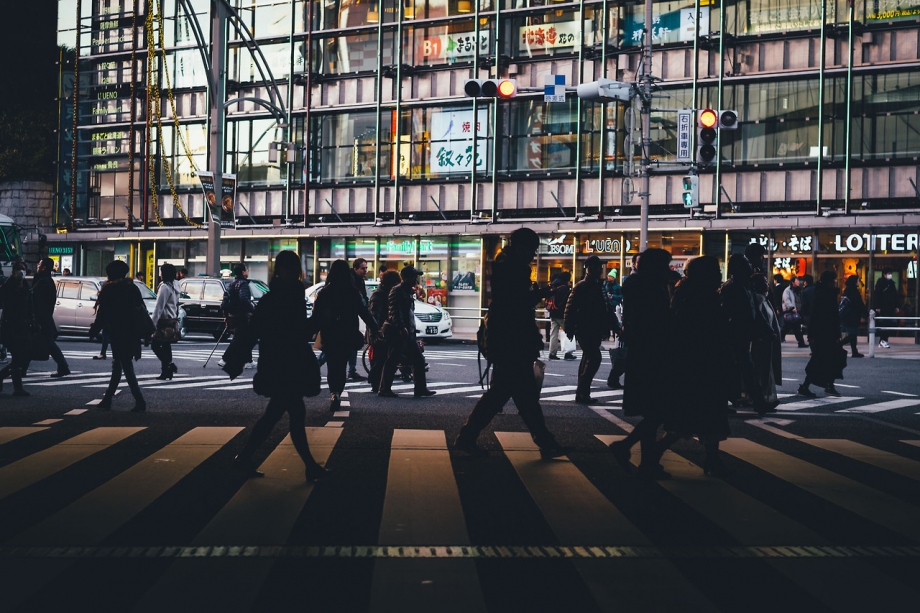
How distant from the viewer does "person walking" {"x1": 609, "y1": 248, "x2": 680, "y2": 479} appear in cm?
791

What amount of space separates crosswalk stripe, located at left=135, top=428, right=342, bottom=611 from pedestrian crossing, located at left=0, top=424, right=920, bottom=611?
0.06 ft

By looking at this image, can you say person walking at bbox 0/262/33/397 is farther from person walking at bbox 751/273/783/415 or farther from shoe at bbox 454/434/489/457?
person walking at bbox 751/273/783/415

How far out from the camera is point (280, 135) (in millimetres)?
39812

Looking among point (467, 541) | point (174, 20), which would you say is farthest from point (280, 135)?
point (467, 541)

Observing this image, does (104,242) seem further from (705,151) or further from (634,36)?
(705,151)

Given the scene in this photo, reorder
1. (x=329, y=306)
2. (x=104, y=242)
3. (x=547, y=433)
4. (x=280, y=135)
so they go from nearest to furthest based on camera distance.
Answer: (x=547, y=433) < (x=329, y=306) < (x=280, y=135) < (x=104, y=242)

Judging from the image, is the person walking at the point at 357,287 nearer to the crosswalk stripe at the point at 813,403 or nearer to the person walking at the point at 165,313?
the person walking at the point at 165,313

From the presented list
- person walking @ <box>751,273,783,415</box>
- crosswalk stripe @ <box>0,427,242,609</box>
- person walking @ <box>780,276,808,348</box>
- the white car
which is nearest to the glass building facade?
the white car

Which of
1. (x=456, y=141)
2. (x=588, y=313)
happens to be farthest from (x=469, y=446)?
(x=456, y=141)

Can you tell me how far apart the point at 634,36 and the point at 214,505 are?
29.7 m

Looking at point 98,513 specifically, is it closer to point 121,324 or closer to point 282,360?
point 282,360

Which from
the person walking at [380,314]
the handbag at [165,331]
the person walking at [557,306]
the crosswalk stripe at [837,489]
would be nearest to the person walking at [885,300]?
the person walking at [557,306]

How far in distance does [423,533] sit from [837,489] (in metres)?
3.15

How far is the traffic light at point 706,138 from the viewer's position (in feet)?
63.8
